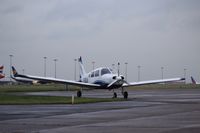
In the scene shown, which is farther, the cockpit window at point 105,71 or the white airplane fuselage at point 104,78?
the cockpit window at point 105,71

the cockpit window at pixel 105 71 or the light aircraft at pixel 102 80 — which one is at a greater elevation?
the cockpit window at pixel 105 71

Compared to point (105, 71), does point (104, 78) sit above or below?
below

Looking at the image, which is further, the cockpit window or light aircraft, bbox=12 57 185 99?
the cockpit window

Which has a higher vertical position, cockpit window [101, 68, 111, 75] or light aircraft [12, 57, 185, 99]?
cockpit window [101, 68, 111, 75]

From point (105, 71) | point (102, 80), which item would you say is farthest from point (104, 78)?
point (105, 71)

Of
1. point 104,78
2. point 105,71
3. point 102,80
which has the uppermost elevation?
point 105,71

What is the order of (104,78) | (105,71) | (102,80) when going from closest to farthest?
(104,78)
(102,80)
(105,71)

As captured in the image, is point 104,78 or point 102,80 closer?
point 104,78

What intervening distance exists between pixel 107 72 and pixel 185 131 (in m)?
35.3

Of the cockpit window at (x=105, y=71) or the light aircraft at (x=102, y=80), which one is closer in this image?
the light aircraft at (x=102, y=80)

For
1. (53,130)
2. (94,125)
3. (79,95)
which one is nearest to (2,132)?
(53,130)

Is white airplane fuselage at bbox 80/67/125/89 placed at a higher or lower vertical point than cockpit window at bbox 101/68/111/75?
lower

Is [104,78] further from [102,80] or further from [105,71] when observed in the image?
[105,71]

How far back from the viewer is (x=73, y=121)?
20.1 m
